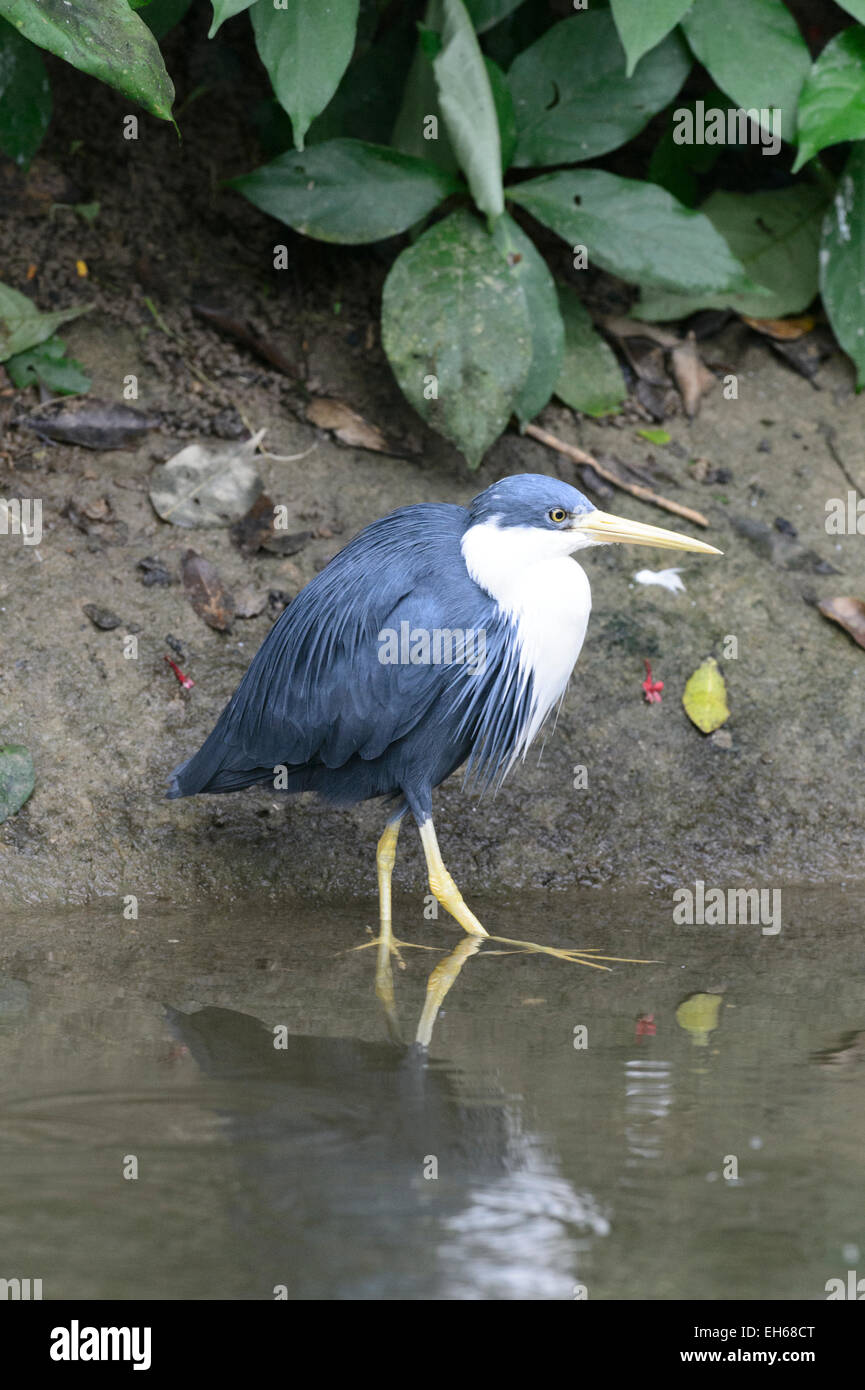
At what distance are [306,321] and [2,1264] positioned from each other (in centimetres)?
429

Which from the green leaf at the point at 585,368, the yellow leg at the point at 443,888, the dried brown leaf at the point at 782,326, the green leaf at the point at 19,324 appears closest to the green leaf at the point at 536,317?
the green leaf at the point at 585,368

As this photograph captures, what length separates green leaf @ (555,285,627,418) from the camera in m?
5.66

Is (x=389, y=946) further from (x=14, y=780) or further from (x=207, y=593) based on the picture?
(x=207, y=593)

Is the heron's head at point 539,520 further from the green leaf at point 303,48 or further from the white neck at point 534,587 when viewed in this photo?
the green leaf at point 303,48

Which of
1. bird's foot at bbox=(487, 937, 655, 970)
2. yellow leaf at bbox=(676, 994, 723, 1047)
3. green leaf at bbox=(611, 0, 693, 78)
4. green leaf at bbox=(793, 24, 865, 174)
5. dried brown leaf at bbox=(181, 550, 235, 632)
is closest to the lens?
yellow leaf at bbox=(676, 994, 723, 1047)

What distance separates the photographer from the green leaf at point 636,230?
16.7 ft

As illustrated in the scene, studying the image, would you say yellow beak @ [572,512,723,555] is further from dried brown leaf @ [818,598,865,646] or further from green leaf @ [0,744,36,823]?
green leaf @ [0,744,36,823]

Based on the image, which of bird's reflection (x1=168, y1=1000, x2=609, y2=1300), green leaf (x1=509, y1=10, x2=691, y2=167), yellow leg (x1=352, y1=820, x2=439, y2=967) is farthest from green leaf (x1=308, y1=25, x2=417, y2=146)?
bird's reflection (x1=168, y1=1000, x2=609, y2=1300)

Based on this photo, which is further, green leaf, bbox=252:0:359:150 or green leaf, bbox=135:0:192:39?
green leaf, bbox=135:0:192:39

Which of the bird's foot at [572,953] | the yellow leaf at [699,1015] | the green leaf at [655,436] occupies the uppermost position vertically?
the green leaf at [655,436]

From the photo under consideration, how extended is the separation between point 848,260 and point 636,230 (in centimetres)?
102

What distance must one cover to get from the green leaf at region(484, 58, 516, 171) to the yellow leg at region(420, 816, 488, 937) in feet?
8.90

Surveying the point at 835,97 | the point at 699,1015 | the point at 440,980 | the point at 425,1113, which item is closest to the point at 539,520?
the point at 440,980

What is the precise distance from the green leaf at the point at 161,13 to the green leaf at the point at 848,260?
265 centimetres
